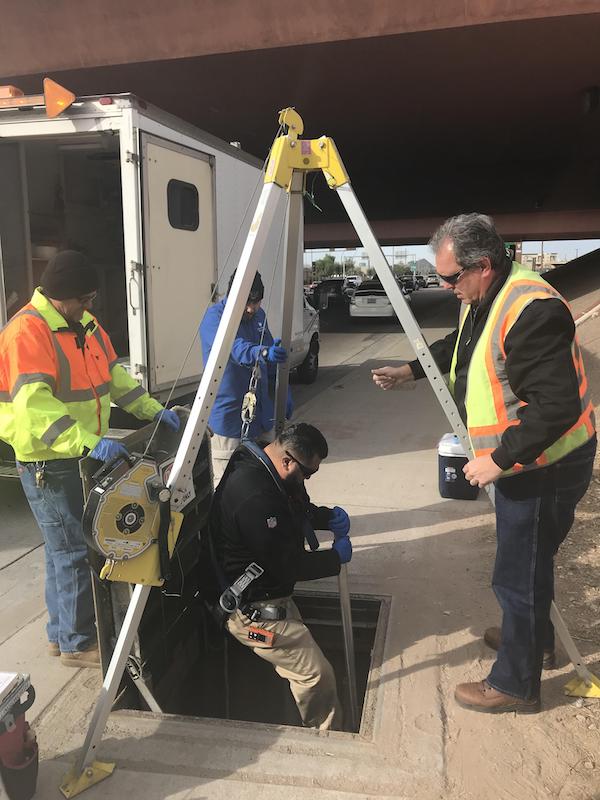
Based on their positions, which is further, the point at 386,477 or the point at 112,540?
the point at 386,477

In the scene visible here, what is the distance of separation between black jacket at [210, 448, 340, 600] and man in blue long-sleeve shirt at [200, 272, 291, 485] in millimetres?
1102

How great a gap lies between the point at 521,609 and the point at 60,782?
5.98 ft

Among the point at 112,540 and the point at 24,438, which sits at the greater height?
the point at 24,438

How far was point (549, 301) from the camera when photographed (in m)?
2.19

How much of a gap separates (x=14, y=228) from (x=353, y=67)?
6892 millimetres

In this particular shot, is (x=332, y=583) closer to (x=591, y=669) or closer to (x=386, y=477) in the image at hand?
(x=591, y=669)

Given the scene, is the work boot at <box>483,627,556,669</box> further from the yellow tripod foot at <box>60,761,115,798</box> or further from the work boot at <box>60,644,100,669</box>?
the work boot at <box>60,644,100,669</box>

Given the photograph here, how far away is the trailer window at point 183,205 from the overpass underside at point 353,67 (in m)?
5.55

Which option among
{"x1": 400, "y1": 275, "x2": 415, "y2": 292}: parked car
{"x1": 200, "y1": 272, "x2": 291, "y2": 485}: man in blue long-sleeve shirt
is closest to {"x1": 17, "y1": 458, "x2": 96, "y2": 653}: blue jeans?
{"x1": 200, "y1": 272, "x2": 291, "y2": 485}: man in blue long-sleeve shirt

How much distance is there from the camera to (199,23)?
967cm

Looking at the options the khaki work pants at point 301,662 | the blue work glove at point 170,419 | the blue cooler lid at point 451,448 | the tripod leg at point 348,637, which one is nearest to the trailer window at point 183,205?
the blue work glove at point 170,419

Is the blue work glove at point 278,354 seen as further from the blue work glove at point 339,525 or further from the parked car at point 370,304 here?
the parked car at point 370,304

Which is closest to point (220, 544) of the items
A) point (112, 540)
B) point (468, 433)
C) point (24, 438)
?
point (112, 540)

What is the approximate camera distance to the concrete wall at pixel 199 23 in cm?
885
